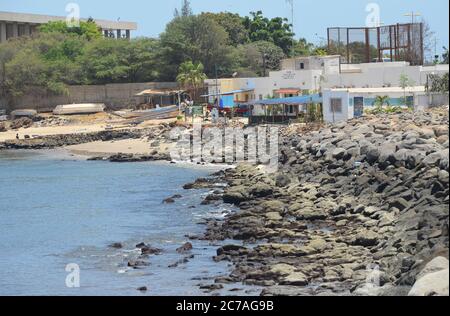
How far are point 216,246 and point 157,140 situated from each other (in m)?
31.1

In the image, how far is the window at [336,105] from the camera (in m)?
49.8

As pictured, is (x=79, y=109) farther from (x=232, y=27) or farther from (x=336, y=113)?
(x=336, y=113)

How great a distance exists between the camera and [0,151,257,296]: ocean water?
2225cm

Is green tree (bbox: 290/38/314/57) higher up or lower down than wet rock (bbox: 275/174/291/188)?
higher up

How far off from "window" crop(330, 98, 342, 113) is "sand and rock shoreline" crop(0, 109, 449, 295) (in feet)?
20.2

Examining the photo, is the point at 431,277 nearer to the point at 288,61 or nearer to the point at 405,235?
the point at 405,235

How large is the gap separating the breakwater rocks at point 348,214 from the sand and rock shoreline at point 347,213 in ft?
0.12

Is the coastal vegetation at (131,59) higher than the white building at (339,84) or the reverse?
higher

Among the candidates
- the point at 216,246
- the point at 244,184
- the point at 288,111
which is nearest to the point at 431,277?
the point at 216,246

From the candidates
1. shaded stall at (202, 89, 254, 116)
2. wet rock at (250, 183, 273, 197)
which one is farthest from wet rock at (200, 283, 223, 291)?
shaded stall at (202, 89, 254, 116)

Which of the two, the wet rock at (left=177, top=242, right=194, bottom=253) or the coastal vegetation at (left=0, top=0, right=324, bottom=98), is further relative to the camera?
the coastal vegetation at (left=0, top=0, right=324, bottom=98)

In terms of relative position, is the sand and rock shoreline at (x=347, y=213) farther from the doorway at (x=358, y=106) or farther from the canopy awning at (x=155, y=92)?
the canopy awning at (x=155, y=92)

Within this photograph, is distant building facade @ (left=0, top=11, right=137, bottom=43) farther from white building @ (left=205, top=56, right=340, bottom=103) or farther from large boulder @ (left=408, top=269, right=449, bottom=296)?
large boulder @ (left=408, top=269, right=449, bottom=296)

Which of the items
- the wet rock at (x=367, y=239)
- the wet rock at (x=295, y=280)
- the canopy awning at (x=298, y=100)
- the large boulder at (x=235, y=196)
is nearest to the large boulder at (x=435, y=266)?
the wet rock at (x=295, y=280)
